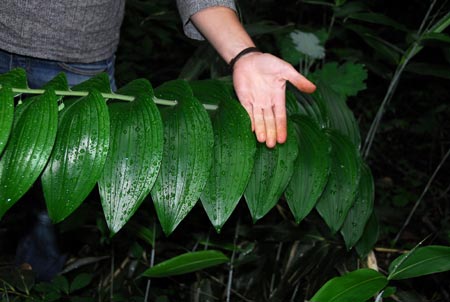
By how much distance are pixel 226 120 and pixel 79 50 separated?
47 cm

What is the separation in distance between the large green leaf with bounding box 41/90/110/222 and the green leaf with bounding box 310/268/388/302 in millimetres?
382

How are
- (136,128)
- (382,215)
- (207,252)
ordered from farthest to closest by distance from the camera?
(382,215) < (207,252) < (136,128)

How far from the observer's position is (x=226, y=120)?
98 centimetres

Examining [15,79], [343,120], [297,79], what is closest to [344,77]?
[343,120]

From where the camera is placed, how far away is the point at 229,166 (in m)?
0.94

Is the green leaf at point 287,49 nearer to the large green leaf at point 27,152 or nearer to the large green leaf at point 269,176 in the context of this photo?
the large green leaf at point 269,176


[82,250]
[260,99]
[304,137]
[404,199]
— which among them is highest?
[260,99]

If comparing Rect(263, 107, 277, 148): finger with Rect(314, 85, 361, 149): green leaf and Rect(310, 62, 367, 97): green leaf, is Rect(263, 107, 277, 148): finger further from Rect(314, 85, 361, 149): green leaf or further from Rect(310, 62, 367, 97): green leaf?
Rect(310, 62, 367, 97): green leaf

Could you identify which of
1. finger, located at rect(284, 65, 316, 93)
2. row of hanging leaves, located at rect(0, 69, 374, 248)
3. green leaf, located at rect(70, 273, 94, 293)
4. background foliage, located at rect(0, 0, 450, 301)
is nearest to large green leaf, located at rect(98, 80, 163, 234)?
row of hanging leaves, located at rect(0, 69, 374, 248)

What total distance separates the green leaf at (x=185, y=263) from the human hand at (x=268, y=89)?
301mm

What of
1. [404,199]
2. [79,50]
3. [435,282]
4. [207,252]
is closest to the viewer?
[207,252]

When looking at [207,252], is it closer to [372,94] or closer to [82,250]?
[82,250]

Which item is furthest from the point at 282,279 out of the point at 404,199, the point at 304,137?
the point at 404,199

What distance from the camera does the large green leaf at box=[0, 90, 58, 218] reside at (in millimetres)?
830
